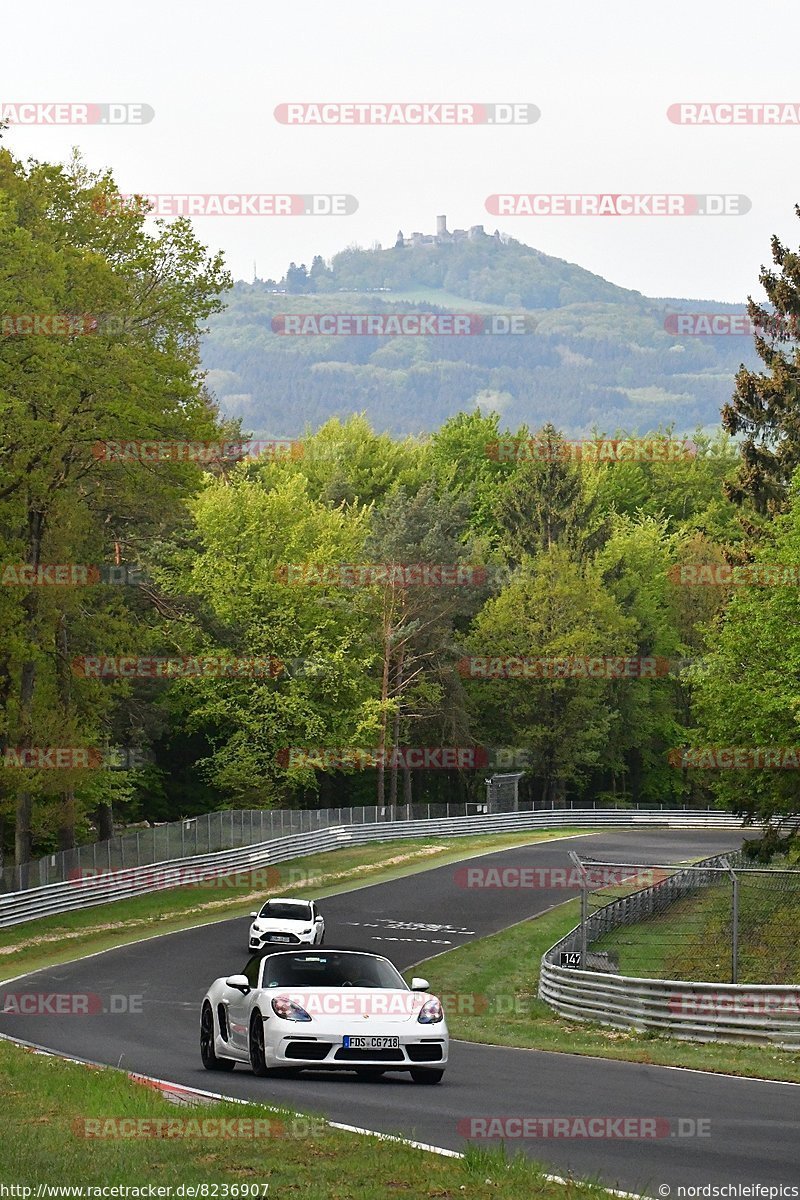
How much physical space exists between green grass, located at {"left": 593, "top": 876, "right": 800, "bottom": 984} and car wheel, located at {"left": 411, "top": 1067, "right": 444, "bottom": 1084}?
559 inches

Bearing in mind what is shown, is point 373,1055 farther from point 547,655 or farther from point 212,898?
point 547,655

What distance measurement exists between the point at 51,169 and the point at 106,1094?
115ft

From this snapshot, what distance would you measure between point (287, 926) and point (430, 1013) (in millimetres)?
22185

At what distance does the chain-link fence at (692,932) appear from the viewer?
107 ft

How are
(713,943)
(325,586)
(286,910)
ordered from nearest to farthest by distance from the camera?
1. (713,943)
2. (286,910)
3. (325,586)

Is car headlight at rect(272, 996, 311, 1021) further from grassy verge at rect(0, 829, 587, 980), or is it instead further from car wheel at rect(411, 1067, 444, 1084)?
grassy verge at rect(0, 829, 587, 980)

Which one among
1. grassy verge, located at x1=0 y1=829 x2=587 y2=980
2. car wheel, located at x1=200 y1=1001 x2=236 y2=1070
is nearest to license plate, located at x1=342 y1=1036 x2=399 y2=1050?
car wheel, located at x1=200 y1=1001 x2=236 y2=1070

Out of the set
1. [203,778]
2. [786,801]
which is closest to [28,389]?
[786,801]

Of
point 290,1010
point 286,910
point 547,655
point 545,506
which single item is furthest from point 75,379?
point 545,506

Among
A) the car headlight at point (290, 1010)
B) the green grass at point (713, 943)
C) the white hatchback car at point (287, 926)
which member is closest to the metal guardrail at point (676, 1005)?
the green grass at point (713, 943)

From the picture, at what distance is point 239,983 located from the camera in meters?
17.2

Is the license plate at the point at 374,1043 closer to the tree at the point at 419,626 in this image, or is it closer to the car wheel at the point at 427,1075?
the car wheel at the point at 427,1075

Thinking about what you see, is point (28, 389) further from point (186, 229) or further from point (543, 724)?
point (543, 724)

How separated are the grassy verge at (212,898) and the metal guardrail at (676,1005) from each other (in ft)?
43.9
